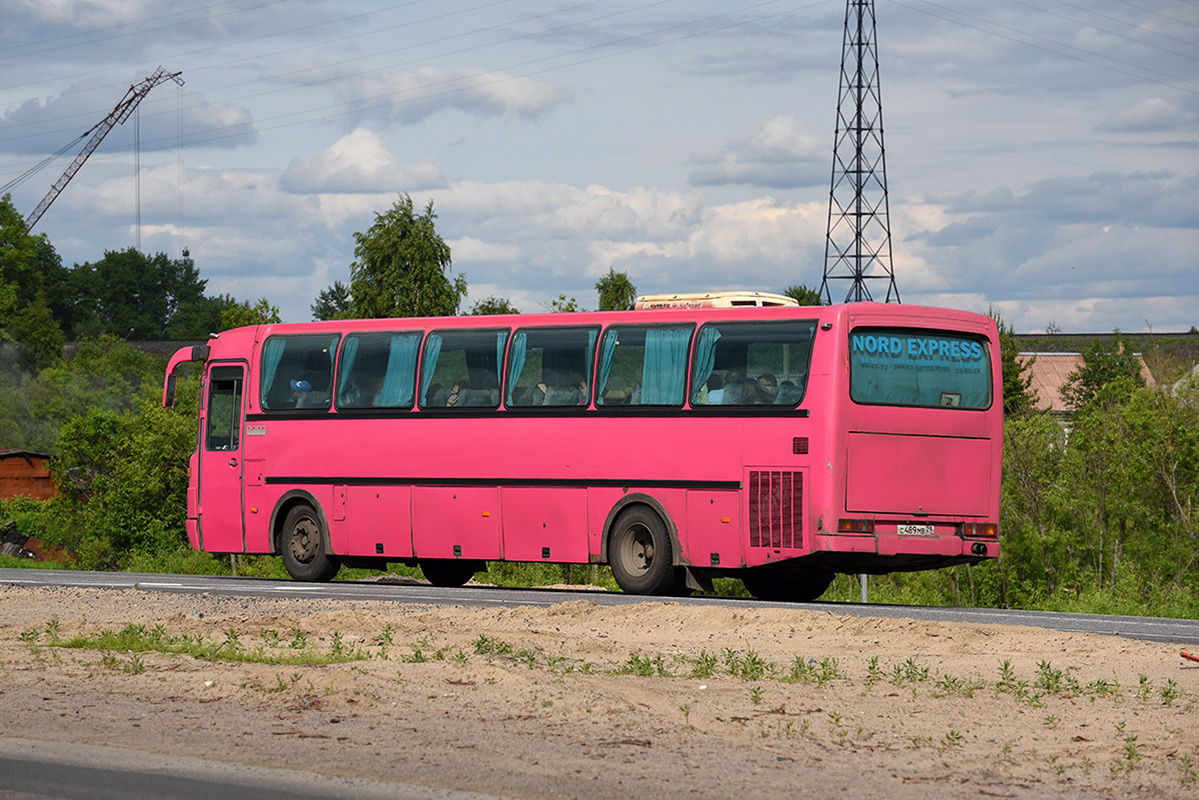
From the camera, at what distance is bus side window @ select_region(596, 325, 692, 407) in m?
20.5

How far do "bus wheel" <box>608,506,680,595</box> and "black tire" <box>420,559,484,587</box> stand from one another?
4227 mm

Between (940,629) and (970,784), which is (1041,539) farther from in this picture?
(970,784)

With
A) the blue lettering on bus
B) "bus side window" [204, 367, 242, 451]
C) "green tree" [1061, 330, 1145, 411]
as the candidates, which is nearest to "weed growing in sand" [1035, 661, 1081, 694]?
the blue lettering on bus

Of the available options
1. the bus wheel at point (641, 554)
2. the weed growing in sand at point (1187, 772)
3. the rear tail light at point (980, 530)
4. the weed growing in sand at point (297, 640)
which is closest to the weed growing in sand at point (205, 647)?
the weed growing in sand at point (297, 640)

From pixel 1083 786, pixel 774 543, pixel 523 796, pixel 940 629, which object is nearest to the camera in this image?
pixel 523 796

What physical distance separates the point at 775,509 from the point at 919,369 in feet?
7.84

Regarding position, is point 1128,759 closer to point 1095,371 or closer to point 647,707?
point 647,707

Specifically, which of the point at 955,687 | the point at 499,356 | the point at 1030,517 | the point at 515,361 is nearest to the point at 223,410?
the point at 499,356

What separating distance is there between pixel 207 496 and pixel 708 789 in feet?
60.1

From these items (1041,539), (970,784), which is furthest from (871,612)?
(1041,539)

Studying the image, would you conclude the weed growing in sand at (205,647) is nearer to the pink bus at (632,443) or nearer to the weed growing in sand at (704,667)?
the weed growing in sand at (704,667)

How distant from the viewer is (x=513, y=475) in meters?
21.8

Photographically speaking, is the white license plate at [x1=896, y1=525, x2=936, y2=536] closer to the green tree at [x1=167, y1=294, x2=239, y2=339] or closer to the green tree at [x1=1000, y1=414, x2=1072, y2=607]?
the green tree at [x1=1000, y1=414, x2=1072, y2=607]

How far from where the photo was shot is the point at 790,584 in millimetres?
22031
